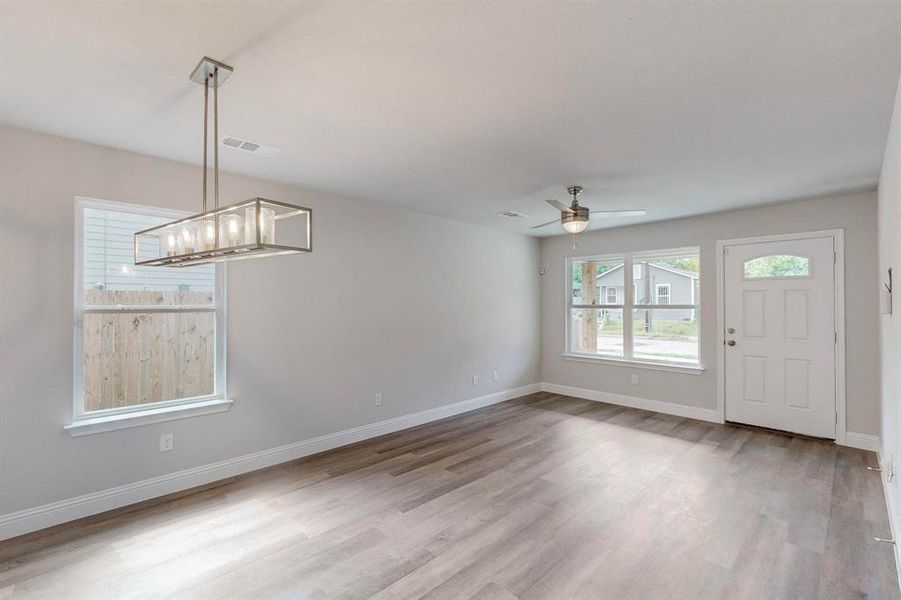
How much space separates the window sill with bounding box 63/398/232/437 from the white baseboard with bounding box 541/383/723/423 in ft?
15.7

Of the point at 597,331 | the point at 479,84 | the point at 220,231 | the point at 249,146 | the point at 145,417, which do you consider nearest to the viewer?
the point at 220,231

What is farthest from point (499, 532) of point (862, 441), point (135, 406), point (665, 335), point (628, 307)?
point (628, 307)

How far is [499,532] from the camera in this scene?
2.70m

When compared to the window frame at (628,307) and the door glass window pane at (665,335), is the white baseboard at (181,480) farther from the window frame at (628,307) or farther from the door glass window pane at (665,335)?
the door glass window pane at (665,335)

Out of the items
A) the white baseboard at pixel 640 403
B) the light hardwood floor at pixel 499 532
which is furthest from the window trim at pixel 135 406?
the white baseboard at pixel 640 403

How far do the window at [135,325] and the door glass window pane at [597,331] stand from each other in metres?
5.01

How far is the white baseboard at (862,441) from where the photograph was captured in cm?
410

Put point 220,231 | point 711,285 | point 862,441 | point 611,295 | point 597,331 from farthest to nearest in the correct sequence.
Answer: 1. point 597,331
2. point 611,295
3. point 711,285
4. point 862,441
5. point 220,231

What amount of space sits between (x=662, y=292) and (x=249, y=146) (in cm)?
520

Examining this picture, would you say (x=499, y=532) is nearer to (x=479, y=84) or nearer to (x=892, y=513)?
(x=892, y=513)

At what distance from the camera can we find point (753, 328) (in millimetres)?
4883

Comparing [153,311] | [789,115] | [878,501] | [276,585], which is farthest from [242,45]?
[878,501]

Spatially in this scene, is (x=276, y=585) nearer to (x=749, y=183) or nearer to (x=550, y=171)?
(x=550, y=171)

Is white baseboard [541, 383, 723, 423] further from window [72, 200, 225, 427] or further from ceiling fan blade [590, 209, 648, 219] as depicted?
window [72, 200, 225, 427]
